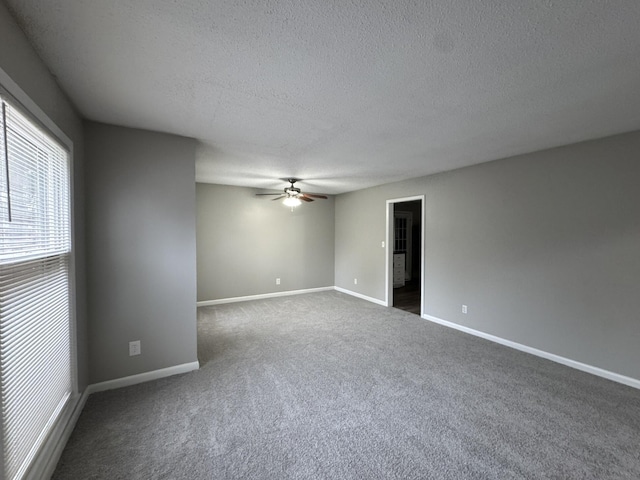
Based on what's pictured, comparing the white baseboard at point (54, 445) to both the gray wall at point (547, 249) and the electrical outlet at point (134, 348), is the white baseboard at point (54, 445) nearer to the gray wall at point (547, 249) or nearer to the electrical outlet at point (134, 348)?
the electrical outlet at point (134, 348)

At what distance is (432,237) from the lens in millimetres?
4551

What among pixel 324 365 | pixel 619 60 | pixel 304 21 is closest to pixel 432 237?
pixel 324 365

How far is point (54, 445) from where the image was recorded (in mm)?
1687

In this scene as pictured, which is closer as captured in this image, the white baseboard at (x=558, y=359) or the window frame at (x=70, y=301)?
the window frame at (x=70, y=301)

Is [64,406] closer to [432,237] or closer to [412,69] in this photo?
[412,69]

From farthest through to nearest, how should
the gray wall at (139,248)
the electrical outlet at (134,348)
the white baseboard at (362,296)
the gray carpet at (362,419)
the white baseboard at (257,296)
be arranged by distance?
the white baseboard at (362,296) → the white baseboard at (257,296) → the electrical outlet at (134,348) → the gray wall at (139,248) → the gray carpet at (362,419)

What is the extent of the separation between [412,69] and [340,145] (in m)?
1.47

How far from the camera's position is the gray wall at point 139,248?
2.47 metres

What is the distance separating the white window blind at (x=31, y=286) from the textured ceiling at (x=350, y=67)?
22.6 inches

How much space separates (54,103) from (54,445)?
217 centimetres

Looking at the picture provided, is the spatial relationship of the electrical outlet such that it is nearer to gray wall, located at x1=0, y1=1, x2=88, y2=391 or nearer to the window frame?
gray wall, located at x1=0, y1=1, x2=88, y2=391

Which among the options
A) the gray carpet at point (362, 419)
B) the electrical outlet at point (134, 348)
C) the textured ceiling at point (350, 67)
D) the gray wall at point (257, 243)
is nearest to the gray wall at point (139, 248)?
the electrical outlet at point (134, 348)

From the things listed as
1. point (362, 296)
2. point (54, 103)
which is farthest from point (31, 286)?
point (362, 296)

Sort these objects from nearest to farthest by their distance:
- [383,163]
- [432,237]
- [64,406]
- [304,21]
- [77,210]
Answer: [304,21] < [64,406] < [77,210] < [383,163] < [432,237]
